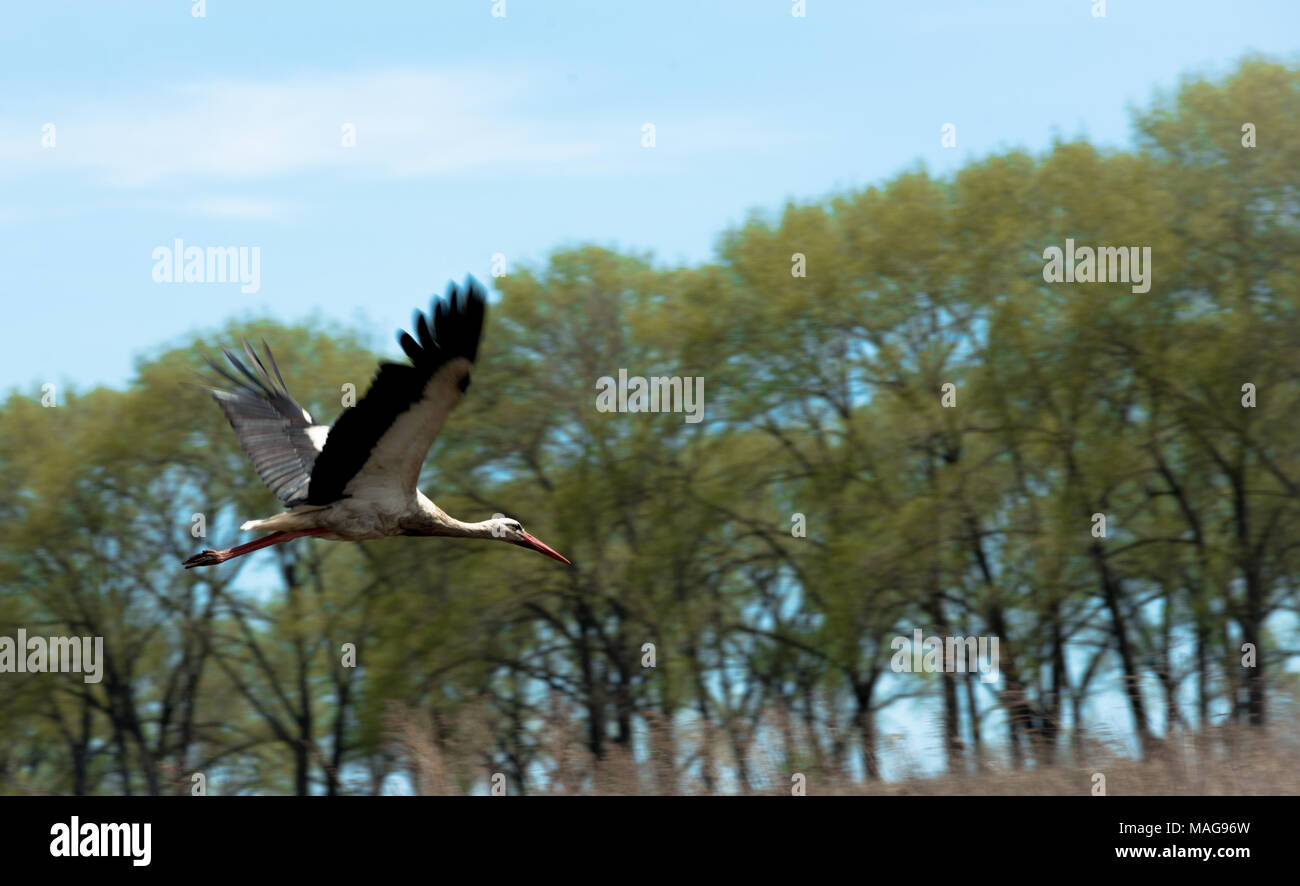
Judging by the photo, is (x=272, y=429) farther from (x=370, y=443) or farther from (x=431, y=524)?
(x=370, y=443)

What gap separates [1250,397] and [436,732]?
16674 mm

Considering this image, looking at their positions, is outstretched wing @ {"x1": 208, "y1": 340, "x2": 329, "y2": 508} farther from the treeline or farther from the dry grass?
the treeline

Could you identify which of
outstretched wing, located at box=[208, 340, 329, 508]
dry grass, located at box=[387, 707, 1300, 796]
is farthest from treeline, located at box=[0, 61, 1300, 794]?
outstretched wing, located at box=[208, 340, 329, 508]

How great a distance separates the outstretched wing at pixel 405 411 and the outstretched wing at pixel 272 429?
110 cm

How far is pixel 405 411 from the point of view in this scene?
10.3 m

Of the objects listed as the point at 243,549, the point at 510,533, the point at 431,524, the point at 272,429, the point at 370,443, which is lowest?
the point at 243,549

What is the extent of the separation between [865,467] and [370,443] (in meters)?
20.2

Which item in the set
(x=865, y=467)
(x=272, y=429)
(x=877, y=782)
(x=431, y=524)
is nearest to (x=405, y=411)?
(x=431, y=524)

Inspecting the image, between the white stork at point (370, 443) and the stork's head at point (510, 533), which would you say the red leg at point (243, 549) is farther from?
the stork's head at point (510, 533)

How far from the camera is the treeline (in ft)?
93.1

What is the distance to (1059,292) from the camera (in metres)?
30.3

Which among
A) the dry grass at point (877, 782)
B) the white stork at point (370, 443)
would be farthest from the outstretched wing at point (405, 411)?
the dry grass at point (877, 782)

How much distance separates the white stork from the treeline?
13.5 m
